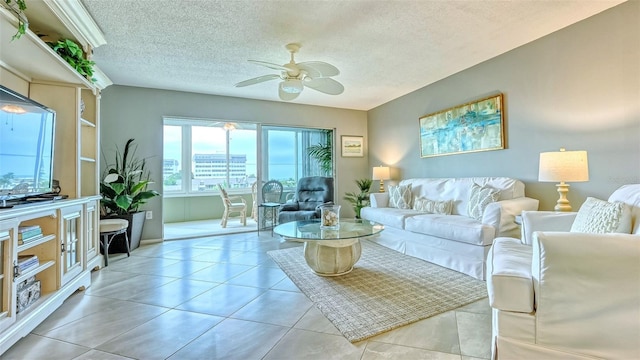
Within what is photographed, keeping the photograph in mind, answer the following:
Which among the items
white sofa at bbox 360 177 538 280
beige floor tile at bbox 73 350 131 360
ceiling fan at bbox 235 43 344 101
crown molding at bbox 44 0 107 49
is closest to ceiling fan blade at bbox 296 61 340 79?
ceiling fan at bbox 235 43 344 101

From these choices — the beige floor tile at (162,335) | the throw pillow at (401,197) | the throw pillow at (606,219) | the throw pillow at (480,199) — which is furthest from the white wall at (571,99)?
the beige floor tile at (162,335)

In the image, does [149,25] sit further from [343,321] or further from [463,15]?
[343,321]

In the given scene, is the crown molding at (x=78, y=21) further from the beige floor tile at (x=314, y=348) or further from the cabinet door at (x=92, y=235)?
the beige floor tile at (x=314, y=348)

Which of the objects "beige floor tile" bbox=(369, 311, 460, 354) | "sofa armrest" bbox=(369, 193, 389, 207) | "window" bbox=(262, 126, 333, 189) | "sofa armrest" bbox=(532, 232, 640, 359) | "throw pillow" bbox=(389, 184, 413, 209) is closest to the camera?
"sofa armrest" bbox=(532, 232, 640, 359)

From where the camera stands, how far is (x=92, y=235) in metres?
2.75

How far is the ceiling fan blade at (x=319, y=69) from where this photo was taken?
254 centimetres

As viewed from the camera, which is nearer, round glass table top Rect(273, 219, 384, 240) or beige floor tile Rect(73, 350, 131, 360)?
beige floor tile Rect(73, 350, 131, 360)

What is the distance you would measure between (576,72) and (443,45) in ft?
3.97

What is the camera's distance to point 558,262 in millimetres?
1246

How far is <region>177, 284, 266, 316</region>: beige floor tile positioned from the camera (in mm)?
2018

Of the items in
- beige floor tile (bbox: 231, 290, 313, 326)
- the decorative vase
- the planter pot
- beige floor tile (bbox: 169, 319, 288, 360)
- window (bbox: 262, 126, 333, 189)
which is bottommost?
beige floor tile (bbox: 169, 319, 288, 360)

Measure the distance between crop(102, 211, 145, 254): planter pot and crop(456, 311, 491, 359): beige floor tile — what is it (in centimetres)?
379

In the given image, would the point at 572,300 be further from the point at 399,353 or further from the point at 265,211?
the point at 265,211

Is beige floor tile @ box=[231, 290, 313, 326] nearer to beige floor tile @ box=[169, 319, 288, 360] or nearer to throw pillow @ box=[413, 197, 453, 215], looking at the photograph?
beige floor tile @ box=[169, 319, 288, 360]
